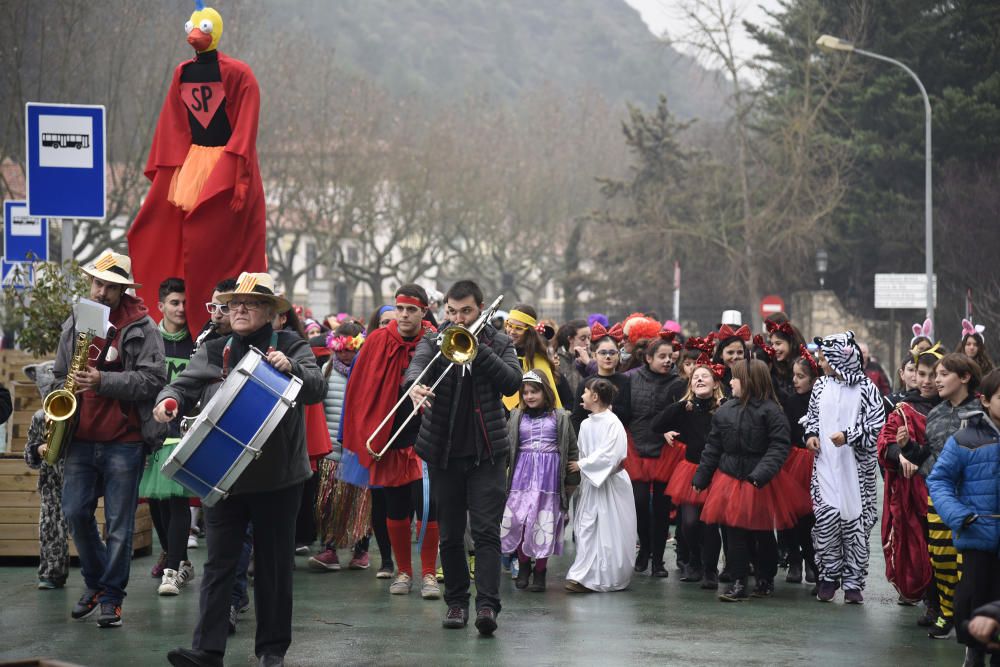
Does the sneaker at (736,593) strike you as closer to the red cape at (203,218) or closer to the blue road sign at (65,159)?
the red cape at (203,218)

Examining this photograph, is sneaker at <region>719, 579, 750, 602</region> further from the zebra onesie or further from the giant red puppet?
the giant red puppet

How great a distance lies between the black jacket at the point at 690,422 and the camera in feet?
37.0

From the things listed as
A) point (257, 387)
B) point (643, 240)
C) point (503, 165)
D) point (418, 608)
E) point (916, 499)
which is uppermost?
point (503, 165)

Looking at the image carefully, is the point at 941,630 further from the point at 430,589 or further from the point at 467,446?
the point at 430,589

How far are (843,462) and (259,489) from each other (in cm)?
473

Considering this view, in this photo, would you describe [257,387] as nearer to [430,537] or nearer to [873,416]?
[430,537]

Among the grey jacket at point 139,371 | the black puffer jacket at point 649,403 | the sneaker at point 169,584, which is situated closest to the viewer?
the grey jacket at point 139,371

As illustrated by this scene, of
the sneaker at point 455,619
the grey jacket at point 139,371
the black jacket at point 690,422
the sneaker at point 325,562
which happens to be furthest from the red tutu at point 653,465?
the grey jacket at point 139,371

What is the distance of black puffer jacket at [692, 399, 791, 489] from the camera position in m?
10.2

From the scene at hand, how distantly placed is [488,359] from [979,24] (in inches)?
1566

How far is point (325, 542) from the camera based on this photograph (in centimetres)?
1170

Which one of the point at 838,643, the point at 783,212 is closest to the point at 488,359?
the point at 838,643

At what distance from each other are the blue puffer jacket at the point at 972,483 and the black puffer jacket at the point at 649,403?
429 cm

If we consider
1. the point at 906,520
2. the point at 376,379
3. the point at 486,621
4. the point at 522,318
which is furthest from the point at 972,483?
the point at 522,318
